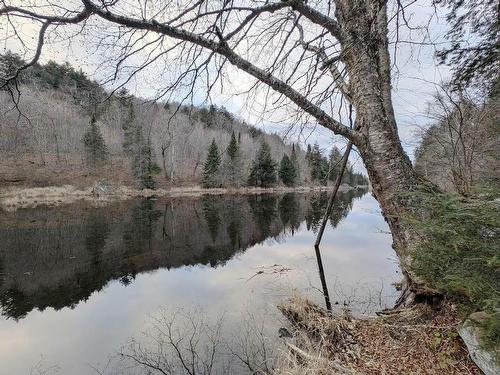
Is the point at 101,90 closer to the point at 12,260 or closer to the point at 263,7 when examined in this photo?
the point at 263,7

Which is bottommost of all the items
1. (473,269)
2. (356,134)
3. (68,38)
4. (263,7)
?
(473,269)

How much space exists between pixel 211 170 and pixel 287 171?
661 inches

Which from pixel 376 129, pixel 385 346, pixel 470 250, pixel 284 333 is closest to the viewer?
pixel 470 250

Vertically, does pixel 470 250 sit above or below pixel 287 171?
below

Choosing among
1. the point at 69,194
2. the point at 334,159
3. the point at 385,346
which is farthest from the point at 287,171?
the point at 385,346

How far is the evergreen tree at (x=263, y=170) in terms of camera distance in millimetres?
53188

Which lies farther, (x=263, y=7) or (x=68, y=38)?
(x=263, y=7)

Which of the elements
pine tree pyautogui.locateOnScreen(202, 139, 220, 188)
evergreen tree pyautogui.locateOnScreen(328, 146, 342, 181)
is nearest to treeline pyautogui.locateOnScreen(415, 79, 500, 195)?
evergreen tree pyautogui.locateOnScreen(328, 146, 342, 181)

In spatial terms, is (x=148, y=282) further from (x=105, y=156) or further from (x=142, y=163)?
(x=105, y=156)

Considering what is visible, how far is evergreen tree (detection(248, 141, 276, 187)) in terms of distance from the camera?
53188 mm

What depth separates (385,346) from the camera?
389cm

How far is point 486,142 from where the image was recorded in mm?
10141

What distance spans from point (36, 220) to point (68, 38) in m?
20.1

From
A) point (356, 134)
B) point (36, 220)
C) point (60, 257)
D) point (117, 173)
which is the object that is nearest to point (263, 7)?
point (356, 134)
